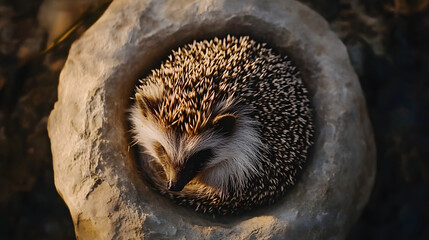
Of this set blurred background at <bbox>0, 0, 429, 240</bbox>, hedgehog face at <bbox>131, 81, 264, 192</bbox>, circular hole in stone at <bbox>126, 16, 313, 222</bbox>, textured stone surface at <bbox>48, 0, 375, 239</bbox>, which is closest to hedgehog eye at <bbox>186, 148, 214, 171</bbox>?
hedgehog face at <bbox>131, 81, 264, 192</bbox>

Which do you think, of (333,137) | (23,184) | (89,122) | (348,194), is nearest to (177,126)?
(89,122)

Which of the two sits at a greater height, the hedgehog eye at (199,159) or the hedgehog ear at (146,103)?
the hedgehog ear at (146,103)

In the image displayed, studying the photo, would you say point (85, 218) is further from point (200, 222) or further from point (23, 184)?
point (23, 184)

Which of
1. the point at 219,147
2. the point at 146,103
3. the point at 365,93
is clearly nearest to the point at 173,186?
the point at 219,147

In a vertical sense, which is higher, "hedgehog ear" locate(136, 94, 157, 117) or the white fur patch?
"hedgehog ear" locate(136, 94, 157, 117)

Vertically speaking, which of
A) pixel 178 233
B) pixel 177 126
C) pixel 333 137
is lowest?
pixel 333 137

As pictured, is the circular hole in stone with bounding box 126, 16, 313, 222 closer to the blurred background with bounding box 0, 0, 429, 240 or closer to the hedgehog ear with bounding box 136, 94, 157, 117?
the hedgehog ear with bounding box 136, 94, 157, 117

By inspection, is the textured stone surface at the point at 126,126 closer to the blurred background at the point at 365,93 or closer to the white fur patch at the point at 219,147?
the white fur patch at the point at 219,147

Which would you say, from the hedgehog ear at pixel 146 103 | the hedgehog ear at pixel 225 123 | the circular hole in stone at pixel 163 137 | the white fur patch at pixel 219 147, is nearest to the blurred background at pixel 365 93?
the circular hole in stone at pixel 163 137
